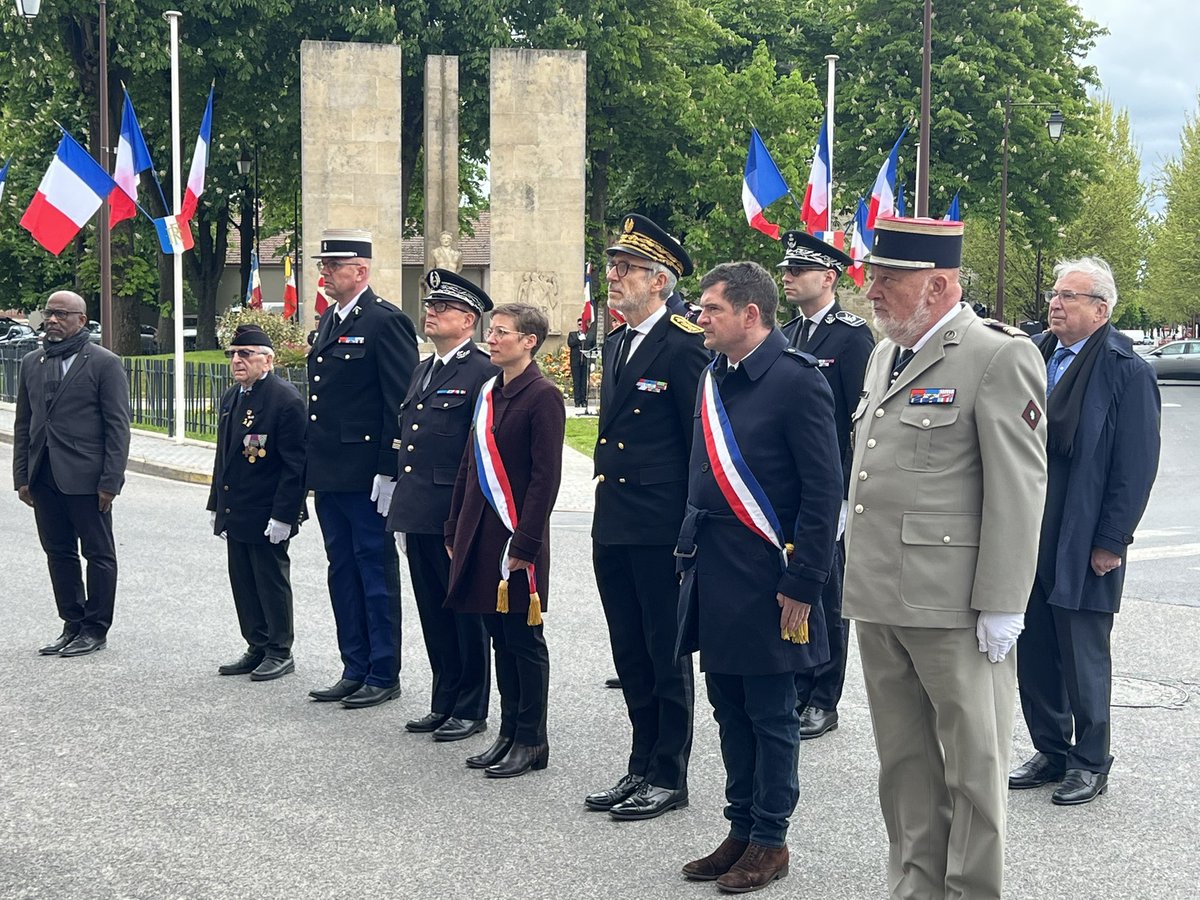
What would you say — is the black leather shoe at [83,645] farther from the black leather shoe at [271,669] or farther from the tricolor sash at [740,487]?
the tricolor sash at [740,487]

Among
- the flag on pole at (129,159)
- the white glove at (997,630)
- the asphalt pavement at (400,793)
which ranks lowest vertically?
the asphalt pavement at (400,793)

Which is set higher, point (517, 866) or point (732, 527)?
point (732, 527)

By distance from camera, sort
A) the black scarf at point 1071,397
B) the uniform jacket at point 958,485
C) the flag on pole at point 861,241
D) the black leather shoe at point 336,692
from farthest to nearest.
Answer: the flag on pole at point 861,241
the black leather shoe at point 336,692
the black scarf at point 1071,397
the uniform jacket at point 958,485

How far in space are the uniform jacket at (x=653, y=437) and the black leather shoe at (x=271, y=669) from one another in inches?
108

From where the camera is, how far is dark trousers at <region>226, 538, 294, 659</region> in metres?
8.06

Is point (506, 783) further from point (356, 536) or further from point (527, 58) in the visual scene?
point (527, 58)

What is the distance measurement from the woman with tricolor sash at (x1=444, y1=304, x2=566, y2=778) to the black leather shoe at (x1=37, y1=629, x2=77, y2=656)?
126 inches

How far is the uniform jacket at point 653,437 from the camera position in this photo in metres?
5.84

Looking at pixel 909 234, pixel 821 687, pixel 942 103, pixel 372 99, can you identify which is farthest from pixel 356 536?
pixel 942 103

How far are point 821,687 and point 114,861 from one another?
326 cm

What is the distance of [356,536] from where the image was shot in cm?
761

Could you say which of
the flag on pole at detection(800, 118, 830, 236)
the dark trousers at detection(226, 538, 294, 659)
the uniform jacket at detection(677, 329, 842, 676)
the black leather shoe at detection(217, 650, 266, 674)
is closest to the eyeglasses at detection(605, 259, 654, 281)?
the uniform jacket at detection(677, 329, 842, 676)

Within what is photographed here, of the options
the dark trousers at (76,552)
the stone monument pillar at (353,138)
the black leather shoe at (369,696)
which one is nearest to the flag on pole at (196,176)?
the dark trousers at (76,552)

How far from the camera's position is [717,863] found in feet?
16.6
